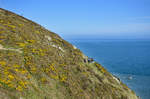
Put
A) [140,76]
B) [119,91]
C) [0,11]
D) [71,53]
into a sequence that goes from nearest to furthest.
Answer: [119,91]
[71,53]
[0,11]
[140,76]

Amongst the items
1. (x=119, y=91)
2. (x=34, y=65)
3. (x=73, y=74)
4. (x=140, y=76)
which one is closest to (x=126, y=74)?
(x=140, y=76)

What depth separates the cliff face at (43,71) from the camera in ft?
46.4

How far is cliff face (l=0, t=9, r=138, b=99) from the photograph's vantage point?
14.1 m

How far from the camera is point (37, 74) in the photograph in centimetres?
1673

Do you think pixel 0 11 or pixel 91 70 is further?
pixel 0 11

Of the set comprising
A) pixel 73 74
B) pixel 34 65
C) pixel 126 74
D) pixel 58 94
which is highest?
pixel 34 65

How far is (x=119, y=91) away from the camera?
22.4 metres

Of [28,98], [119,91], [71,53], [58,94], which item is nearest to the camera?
[28,98]

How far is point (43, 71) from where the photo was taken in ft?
57.7

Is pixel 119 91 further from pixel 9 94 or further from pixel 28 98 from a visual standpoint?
pixel 9 94

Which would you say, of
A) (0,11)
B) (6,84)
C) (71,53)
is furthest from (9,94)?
(0,11)

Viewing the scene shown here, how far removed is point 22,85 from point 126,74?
74.2 metres

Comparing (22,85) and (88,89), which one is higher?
(22,85)

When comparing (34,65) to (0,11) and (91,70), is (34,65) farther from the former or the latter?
(0,11)
